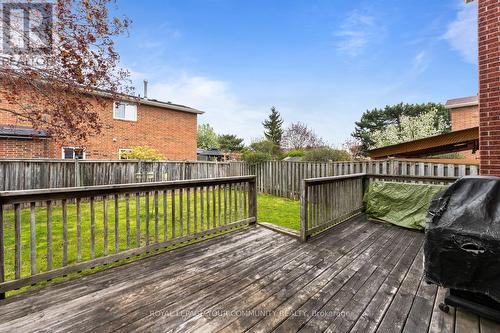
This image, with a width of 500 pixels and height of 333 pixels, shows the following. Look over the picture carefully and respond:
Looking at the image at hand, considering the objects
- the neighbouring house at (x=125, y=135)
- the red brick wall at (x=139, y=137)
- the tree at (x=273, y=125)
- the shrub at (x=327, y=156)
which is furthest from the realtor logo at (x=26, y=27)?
the tree at (x=273, y=125)

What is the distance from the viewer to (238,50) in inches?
477

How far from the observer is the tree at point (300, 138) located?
29073 millimetres

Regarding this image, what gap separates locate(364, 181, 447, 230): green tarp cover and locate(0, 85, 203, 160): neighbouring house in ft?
29.2

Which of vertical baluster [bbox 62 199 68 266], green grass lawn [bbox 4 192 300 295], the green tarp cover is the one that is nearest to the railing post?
green grass lawn [bbox 4 192 300 295]

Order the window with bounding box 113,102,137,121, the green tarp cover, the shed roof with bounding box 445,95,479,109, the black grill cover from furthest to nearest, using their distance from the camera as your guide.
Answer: the shed roof with bounding box 445,95,479,109 → the window with bounding box 113,102,137,121 → the green tarp cover → the black grill cover

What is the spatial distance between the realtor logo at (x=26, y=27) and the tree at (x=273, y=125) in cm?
3436

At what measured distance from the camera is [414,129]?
2145 centimetres

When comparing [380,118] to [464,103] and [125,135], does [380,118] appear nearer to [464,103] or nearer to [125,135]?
[464,103]

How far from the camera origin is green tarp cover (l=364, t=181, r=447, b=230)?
4.47m

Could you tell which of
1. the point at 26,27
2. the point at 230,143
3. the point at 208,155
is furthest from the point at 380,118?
the point at 26,27

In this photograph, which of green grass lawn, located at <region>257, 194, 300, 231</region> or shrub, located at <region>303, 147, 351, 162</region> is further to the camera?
shrub, located at <region>303, 147, 351, 162</region>

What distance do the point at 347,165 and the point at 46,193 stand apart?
7479mm

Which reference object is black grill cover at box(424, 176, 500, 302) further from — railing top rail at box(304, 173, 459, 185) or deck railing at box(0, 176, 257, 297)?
deck railing at box(0, 176, 257, 297)

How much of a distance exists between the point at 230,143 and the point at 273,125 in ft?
25.3
